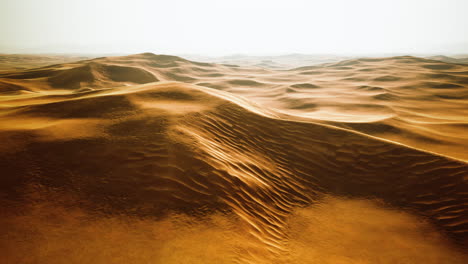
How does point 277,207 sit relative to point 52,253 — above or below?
below

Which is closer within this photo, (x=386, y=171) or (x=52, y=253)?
(x=52, y=253)

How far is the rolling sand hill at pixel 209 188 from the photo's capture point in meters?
3.48

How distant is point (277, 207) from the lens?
5.08 metres

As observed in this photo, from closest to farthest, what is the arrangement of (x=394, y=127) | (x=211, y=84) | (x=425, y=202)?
(x=425, y=202) < (x=394, y=127) < (x=211, y=84)

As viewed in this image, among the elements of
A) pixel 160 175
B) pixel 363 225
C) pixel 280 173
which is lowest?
pixel 363 225

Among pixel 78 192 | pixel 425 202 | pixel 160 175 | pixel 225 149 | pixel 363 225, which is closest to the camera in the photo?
pixel 78 192

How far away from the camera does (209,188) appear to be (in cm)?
456

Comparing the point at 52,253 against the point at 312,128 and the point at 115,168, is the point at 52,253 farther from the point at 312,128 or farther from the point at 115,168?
the point at 312,128

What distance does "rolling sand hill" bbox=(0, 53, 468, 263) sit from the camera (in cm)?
348

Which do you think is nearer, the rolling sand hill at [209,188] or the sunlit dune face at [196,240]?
the sunlit dune face at [196,240]

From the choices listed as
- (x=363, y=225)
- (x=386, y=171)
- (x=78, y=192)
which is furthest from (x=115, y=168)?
(x=386, y=171)

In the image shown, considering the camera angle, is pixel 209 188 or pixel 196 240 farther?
pixel 209 188

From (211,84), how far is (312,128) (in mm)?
19163

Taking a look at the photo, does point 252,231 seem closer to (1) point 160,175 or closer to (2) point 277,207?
(2) point 277,207
